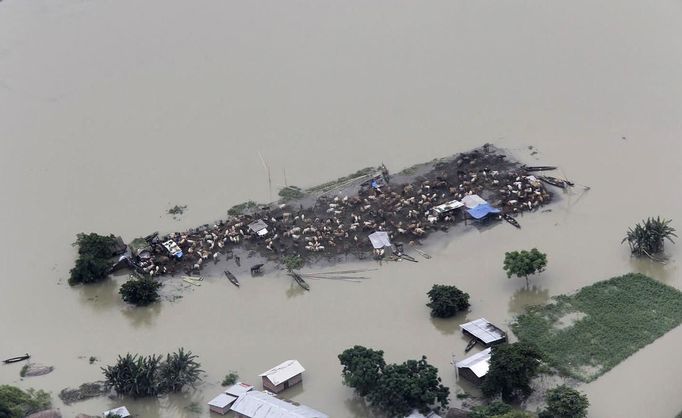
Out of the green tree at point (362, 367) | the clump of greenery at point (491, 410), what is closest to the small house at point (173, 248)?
the green tree at point (362, 367)

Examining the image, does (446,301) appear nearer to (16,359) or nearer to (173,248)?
(173,248)

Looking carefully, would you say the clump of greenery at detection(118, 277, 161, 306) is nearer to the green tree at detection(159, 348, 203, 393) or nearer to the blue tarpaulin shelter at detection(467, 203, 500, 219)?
the green tree at detection(159, 348, 203, 393)

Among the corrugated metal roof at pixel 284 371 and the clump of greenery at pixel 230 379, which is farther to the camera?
the clump of greenery at pixel 230 379

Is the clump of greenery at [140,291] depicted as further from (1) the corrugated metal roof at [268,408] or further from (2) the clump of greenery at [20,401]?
(1) the corrugated metal roof at [268,408]

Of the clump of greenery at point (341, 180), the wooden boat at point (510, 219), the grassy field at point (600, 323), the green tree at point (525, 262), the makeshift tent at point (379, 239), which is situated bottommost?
the grassy field at point (600, 323)

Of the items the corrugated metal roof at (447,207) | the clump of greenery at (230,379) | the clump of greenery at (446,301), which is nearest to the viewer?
the clump of greenery at (230,379)

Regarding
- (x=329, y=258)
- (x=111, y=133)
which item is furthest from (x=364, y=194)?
(x=111, y=133)

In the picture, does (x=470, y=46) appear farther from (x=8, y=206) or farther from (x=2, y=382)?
(x=2, y=382)
